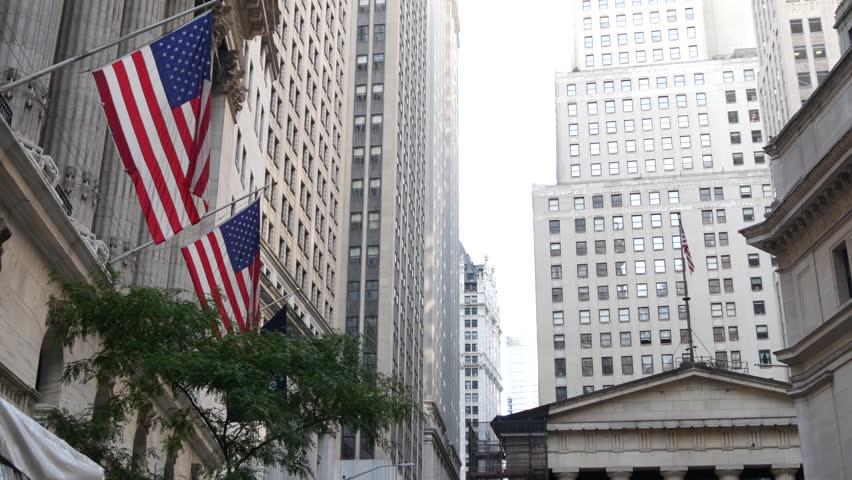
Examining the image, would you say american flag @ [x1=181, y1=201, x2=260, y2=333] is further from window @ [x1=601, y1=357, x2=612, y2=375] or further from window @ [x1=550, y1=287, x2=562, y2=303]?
window @ [x1=550, y1=287, x2=562, y2=303]

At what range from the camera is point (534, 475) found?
6756 cm

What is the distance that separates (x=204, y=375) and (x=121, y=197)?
11190 millimetres

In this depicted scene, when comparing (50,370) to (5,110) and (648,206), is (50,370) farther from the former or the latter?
(648,206)

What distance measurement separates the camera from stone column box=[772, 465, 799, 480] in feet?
215

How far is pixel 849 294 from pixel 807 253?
2994 mm

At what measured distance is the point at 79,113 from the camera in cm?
2589

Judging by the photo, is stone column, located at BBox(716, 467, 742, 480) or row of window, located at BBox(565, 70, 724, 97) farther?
row of window, located at BBox(565, 70, 724, 97)

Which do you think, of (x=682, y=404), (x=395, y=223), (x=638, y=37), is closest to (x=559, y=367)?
(x=395, y=223)

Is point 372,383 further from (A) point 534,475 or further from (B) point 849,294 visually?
(A) point 534,475

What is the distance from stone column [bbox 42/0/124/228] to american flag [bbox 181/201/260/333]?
2.91 m

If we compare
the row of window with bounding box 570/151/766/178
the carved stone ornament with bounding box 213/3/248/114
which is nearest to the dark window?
the row of window with bounding box 570/151/766/178

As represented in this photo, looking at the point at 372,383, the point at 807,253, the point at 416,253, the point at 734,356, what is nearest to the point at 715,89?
the point at 734,356

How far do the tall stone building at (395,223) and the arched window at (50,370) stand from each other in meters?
54.0

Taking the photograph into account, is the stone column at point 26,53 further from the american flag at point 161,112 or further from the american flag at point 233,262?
the american flag at point 233,262
